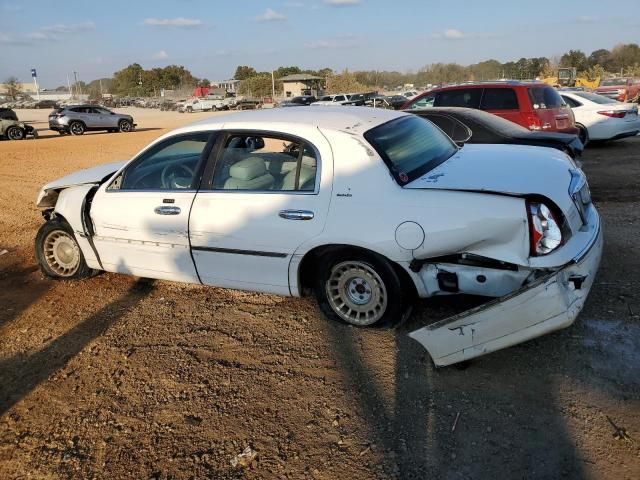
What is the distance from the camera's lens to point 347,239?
3484 millimetres

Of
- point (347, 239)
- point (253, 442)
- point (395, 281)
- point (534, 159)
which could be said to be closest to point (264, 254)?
point (347, 239)

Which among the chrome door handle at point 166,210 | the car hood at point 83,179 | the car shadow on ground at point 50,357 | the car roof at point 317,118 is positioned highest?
the car roof at point 317,118

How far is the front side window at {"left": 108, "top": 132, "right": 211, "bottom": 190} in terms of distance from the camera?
425 centimetres

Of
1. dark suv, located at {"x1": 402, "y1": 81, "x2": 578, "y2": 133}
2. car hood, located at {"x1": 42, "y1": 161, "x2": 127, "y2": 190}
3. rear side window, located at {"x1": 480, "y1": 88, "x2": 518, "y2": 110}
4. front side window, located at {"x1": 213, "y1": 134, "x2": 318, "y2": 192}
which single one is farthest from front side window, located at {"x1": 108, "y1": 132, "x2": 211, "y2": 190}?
rear side window, located at {"x1": 480, "y1": 88, "x2": 518, "y2": 110}

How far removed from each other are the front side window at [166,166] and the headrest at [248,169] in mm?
354

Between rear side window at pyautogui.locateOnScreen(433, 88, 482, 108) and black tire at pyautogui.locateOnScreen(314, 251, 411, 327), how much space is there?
7.20 meters

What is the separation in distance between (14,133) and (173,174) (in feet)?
75.1

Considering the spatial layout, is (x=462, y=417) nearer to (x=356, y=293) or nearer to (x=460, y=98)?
(x=356, y=293)

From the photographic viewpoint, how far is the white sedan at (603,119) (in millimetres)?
11750

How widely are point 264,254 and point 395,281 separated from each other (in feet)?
3.20

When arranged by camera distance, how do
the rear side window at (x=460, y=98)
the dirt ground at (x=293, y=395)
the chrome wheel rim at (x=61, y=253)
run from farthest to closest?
1. the rear side window at (x=460, y=98)
2. the chrome wheel rim at (x=61, y=253)
3. the dirt ground at (x=293, y=395)

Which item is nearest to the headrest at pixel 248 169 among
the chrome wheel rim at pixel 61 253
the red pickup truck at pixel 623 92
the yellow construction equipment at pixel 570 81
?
the chrome wheel rim at pixel 61 253

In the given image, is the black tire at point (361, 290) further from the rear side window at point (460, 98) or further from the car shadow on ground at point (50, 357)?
the rear side window at point (460, 98)

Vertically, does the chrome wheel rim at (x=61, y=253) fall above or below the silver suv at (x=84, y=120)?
below
